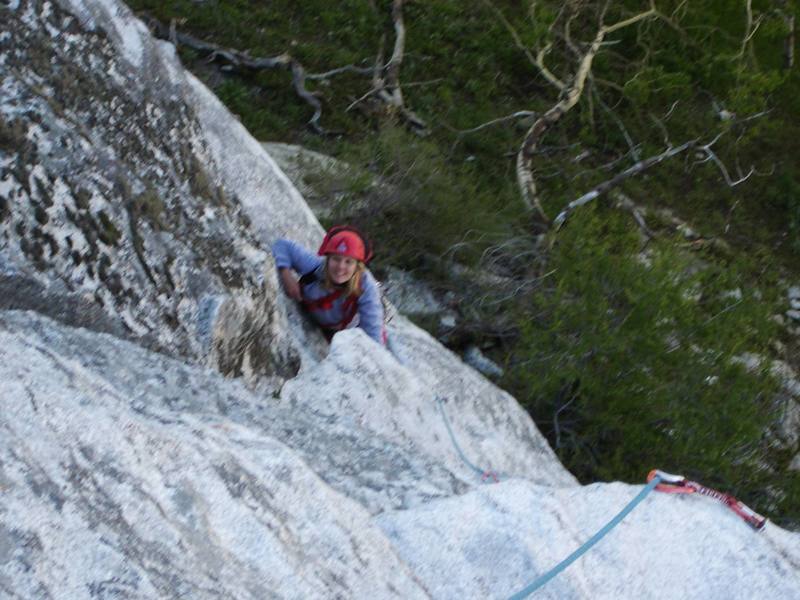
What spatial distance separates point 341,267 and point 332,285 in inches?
5.2

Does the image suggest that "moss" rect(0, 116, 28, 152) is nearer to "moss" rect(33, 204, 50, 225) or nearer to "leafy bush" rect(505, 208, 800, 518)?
"moss" rect(33, 204, 50, 225)

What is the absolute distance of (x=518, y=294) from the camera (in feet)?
30.8

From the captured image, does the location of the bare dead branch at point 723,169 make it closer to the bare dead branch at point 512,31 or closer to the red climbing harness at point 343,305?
the bare dead branch at point 512,31

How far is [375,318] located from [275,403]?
1482 mm

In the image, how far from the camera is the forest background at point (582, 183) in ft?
26.7

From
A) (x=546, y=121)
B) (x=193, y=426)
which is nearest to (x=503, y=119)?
(x=546, y=121)

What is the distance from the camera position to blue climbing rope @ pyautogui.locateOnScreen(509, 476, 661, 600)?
3105 mm

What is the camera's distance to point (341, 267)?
17.3ft

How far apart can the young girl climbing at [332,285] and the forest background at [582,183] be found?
3022mm

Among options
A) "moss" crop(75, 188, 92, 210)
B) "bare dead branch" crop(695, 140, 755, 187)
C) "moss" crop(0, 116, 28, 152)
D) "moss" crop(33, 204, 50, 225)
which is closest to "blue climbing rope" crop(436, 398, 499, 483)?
"moss" crop(75, 188, 92, 210)

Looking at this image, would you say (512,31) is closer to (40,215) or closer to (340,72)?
(340,72)

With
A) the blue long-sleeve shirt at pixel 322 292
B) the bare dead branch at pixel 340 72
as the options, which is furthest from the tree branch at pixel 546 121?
the blue long-sleeve shirt at pixel 322 292

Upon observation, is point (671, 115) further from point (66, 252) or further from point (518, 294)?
point (66, 252)

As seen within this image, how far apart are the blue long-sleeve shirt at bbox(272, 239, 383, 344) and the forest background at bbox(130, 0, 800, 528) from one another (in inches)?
118
